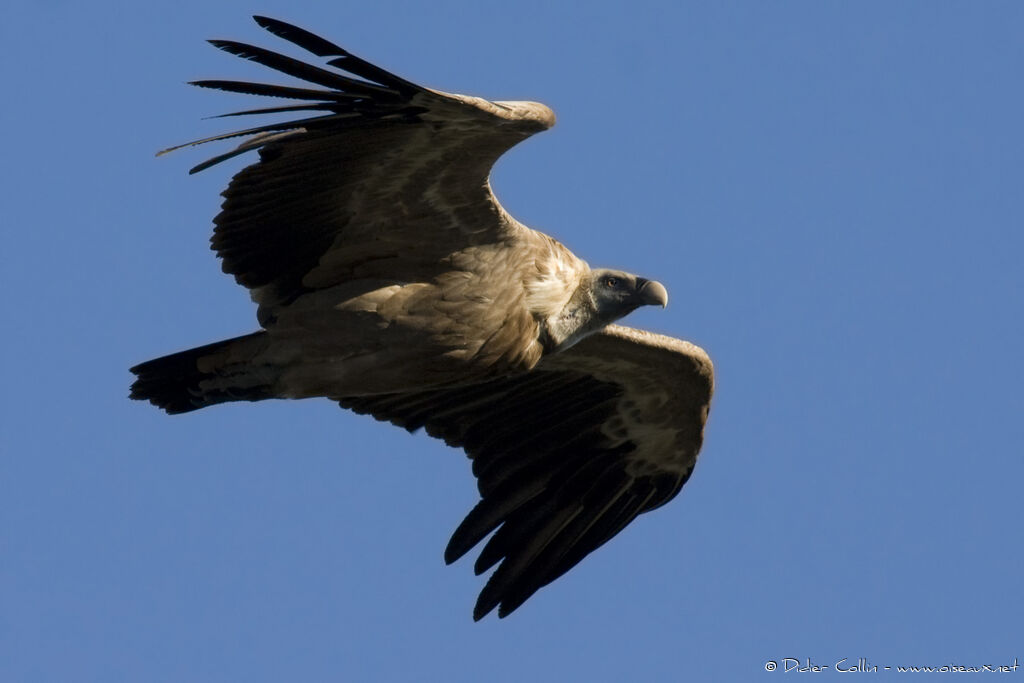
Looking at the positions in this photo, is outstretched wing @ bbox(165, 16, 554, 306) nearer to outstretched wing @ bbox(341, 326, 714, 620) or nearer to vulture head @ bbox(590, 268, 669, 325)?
vulture head @ bbox(590, 268, 669, 325)

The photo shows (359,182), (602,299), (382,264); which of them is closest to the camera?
(359,182)

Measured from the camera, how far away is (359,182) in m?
8.86

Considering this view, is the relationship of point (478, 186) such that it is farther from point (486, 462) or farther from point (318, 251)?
point (486, 462)

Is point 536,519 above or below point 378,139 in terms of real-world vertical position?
below

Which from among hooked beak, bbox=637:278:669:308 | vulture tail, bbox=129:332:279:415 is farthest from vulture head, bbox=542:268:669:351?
vulture tail, bbox=129:332:279:415

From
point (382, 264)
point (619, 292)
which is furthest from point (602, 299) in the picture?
point (382, 264)

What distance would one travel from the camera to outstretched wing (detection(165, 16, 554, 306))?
809 centimetres

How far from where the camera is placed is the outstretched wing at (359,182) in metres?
8.09

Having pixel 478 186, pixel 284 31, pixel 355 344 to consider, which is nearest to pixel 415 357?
pixel 355 344

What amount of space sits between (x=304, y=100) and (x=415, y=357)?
1685 mm

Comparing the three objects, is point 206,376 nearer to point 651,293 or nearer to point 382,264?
point 382,264

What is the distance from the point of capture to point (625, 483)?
1134cm

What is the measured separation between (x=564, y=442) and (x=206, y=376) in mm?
2790

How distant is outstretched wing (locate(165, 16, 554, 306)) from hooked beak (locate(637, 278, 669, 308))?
34.9 inches
